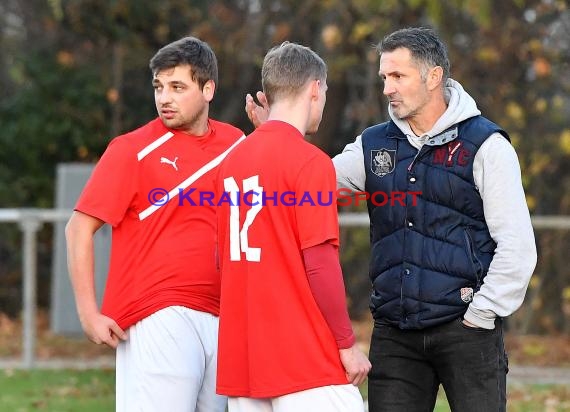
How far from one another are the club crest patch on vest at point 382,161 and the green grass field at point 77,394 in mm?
3962

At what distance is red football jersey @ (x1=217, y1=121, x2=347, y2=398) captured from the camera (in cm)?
411

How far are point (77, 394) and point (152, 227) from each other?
14.8 feet

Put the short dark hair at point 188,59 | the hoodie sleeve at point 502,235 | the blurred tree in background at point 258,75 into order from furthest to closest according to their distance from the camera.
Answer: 1. the blurred tree in background at point 258,75
2. the short dark hair at point 188,59
3. the hoodie sleeve at point 502,235

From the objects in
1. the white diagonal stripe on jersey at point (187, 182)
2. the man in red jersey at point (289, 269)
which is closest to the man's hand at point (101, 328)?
the white diagonal stripe on jersey at point (187, 182)

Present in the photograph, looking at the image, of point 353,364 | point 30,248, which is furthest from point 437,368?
point 30,248

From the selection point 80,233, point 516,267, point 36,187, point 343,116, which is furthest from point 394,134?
point 36,187

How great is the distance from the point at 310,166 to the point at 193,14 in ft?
31.3

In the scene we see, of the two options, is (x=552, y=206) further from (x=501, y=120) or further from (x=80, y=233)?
(x=80, y=233)

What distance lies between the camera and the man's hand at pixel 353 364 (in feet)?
13.6

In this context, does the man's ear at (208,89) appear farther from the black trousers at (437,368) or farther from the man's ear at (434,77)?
the black trousers at (437,368)

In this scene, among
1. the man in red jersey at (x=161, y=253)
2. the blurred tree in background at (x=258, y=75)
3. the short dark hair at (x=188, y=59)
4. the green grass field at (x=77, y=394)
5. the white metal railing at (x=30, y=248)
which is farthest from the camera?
the blurred tree in background at (x=258, y=75)

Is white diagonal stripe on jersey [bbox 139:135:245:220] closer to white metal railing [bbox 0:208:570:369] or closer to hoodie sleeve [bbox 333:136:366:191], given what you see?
hoodie sleeve [bbox 333:136:366:191]

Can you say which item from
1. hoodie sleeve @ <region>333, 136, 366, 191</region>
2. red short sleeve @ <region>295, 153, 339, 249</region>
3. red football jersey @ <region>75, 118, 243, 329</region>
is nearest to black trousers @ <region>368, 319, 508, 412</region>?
hoodie sleeve @ <region>333, 136, 366, 191</region>

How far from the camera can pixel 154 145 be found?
16.1 feet
